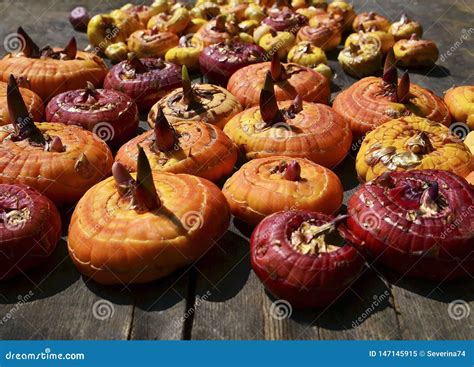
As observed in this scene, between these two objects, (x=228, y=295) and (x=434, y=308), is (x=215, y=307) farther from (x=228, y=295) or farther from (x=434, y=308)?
(x=434, y=308)

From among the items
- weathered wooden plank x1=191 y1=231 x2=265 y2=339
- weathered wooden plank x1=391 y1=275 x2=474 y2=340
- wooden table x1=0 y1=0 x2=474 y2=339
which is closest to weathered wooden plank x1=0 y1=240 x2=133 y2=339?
wooden table x1=0 y1=0 x2=474 y2=339

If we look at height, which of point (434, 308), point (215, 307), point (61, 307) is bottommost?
point (61, 307)

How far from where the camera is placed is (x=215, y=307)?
10.6ft

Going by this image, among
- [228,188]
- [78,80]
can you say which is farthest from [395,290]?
[78,80]

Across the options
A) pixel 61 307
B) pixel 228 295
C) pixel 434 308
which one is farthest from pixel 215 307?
pixel 434 308

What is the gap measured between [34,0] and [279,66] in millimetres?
5024

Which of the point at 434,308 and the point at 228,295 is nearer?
A: the point at 434,308

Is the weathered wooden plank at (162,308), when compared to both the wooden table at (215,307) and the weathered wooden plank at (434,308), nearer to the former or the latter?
the wooden table at (215,307)

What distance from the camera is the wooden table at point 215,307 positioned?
306 cm

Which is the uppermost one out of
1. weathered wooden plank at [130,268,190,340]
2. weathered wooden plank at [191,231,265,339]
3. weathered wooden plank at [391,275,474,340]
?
weathered wooden plank at [391,275,474,340]

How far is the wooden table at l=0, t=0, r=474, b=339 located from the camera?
10.1 ft

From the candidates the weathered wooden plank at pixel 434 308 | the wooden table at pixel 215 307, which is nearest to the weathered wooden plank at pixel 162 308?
the wooden table at pixel 215 307

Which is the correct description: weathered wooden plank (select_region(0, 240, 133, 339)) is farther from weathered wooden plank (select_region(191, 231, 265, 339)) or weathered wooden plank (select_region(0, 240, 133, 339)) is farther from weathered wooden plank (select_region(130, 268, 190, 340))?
weathered wooden plank (select_region(191, 231, 265, 339))

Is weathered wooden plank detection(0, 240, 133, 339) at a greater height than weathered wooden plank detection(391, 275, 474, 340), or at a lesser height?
lesser
